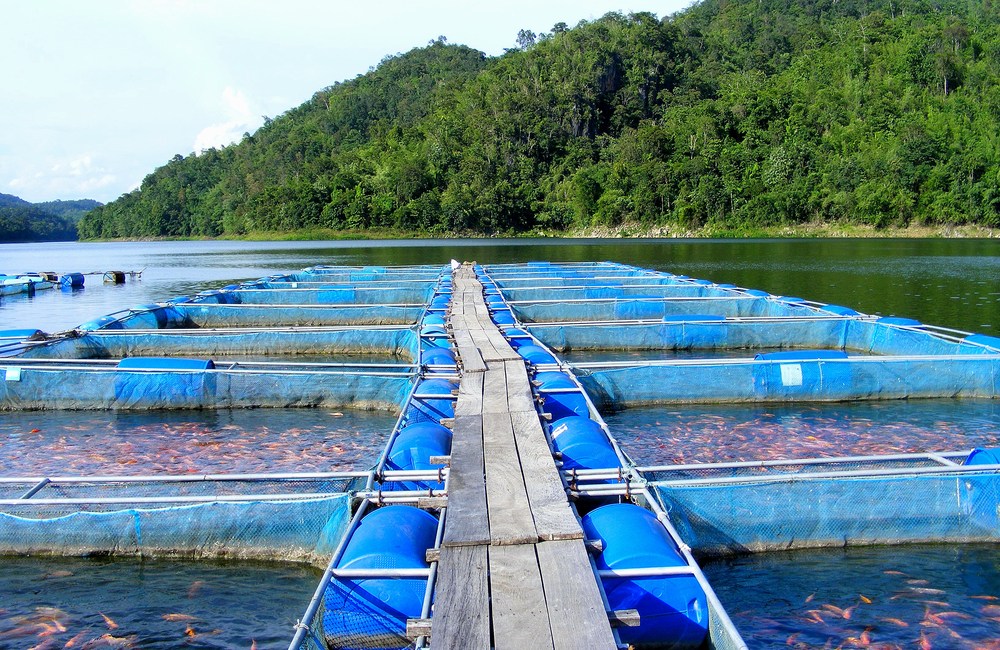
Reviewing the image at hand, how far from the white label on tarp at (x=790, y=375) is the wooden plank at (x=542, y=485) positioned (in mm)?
5510

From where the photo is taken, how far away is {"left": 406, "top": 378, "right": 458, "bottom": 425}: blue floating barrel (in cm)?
943

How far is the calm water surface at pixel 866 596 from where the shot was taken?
5.96m

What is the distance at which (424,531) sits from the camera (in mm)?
5969

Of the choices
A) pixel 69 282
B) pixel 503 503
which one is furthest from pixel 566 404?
pixel 69 282

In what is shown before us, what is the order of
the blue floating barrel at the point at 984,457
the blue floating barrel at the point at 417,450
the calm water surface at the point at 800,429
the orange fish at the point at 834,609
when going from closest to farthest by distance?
the orange fish at the point at 834,609 → the blue floating barrel at the point at 417,450 → the blue floating barrel at the point at 984,457 → the calm water surface at the point at 800,429

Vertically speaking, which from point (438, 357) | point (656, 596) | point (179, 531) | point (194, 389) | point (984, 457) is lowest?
point (179, 531)

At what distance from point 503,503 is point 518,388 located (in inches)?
160

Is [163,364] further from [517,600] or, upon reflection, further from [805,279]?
[805,279]

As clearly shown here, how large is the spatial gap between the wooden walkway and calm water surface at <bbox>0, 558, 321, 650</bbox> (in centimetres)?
173

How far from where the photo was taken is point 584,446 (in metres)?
7.64

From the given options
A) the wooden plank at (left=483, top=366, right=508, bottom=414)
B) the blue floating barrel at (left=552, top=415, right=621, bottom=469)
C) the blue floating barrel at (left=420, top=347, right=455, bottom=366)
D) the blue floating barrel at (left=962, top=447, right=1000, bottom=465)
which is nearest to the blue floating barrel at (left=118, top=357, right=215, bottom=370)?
the blue floating barrel at (left=420, top=347, right=455, bottom=366)

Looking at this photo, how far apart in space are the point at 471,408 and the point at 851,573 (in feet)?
Result: 14.4

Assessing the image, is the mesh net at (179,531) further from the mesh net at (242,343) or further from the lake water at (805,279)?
the lake water at (805,279)

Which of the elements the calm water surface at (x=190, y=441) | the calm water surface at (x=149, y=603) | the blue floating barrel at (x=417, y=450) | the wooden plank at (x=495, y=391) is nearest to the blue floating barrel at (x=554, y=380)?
the wooden plank at (x=495, y=391)
